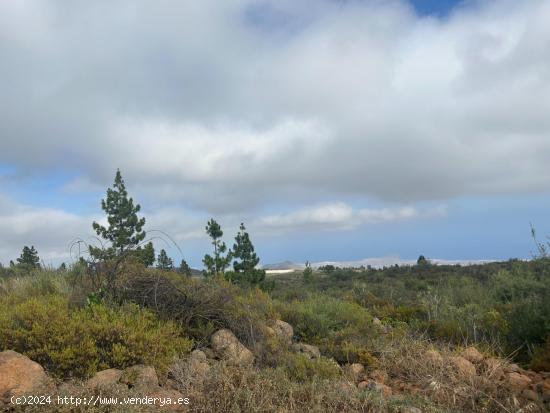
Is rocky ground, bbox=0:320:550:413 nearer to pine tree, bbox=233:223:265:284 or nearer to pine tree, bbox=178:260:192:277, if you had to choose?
pine tree, bbox=178:260:192:277

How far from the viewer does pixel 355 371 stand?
7.08m

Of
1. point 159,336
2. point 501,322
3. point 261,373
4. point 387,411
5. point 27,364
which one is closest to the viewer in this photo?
point 387,411

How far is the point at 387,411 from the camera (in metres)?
5.21

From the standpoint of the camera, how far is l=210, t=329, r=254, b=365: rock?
6949 millimetres

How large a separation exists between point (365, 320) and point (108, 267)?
4.94 metres

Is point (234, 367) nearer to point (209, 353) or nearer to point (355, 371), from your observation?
point (209, 353)

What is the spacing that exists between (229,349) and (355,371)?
1.78m

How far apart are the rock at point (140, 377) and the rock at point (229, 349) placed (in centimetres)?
107

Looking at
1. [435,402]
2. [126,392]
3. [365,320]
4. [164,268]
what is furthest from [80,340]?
[365,320]

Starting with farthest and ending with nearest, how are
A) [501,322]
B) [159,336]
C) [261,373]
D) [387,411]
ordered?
[501,322] < [159,336] < [261,373] < [387,411]

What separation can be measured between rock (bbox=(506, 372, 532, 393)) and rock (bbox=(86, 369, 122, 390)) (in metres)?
4.75

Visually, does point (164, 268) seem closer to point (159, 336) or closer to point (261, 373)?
point (159, 336)

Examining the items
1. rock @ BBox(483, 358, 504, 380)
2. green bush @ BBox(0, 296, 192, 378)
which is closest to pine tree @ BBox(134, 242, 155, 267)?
green bush @ BBox(0, 296, 192, 378)

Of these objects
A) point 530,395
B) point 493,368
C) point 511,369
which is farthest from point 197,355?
point 511,369
